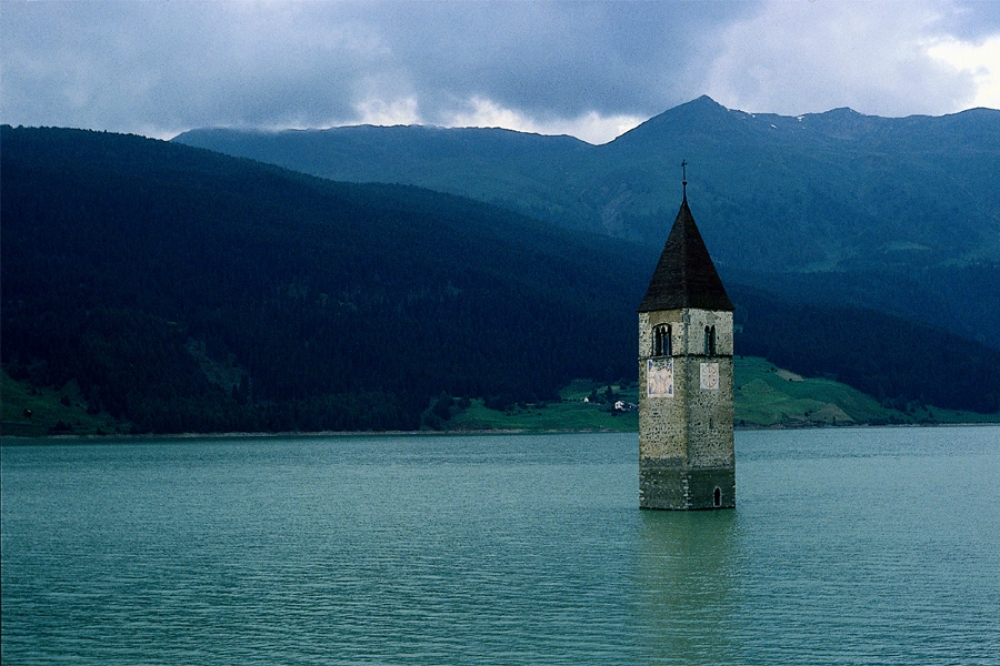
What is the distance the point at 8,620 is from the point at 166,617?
241 inches

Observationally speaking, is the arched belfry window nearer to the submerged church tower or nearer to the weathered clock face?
the submerged church tower

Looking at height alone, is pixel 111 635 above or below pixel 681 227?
below

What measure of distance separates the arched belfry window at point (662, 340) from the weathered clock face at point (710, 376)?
2431 millimetres

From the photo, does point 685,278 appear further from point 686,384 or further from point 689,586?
point 689,586

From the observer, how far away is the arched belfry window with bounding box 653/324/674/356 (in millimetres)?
73812

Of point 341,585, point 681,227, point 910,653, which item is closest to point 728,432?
point 681,227

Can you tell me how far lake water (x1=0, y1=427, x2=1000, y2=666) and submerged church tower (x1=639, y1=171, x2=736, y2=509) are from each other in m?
1.83

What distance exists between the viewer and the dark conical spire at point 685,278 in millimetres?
73062

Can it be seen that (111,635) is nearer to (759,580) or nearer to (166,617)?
(166,617)

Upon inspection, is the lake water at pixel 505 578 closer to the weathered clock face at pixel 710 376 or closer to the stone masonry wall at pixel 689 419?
the stone masonry wall at pixel 689 419

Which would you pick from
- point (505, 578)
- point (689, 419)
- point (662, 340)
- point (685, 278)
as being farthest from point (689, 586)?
point (685, 278)

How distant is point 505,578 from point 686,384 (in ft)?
63.1

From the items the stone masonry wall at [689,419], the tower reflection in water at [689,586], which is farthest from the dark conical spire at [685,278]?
the tower reflection in water at [689,586]

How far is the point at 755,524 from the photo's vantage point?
74.8 meters
